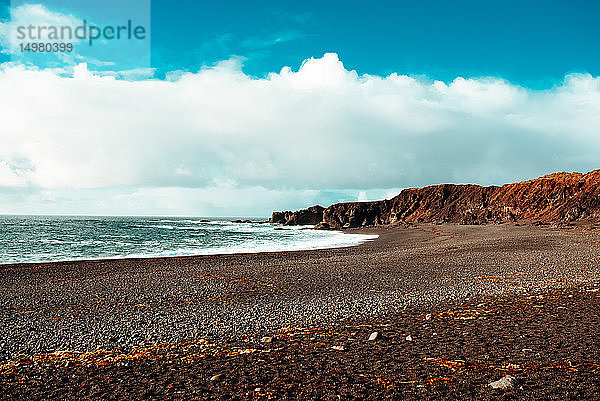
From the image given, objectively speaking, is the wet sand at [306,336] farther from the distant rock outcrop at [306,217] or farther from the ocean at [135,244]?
the distant rock outcrop at [306,217]

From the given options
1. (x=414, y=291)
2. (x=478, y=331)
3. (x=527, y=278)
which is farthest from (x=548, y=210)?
(x=478, y=331)

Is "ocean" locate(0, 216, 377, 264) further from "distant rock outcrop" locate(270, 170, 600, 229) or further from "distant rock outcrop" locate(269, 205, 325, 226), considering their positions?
"distant rock outcrop" locate(269, 205, 325, 226)

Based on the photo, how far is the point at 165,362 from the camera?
357 inches

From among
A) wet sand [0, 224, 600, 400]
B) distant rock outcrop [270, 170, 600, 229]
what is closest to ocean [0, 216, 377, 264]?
wet sand [0, 224, 600, 400]

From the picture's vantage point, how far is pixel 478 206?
106250 mm

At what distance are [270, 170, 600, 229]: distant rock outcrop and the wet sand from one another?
231 feet

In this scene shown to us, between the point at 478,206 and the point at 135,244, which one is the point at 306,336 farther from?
the point at 478,206

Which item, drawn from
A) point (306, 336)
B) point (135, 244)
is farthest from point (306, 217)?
point (306, 336)

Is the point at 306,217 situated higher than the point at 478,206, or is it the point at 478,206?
the point at 478,206

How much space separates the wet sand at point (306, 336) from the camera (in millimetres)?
7492

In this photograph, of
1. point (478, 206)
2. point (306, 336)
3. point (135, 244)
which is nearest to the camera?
point (306, 336)

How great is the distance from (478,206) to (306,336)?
107 meters

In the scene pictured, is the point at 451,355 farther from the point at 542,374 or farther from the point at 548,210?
the point at 548,210

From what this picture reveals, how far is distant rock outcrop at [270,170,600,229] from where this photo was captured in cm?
8012
